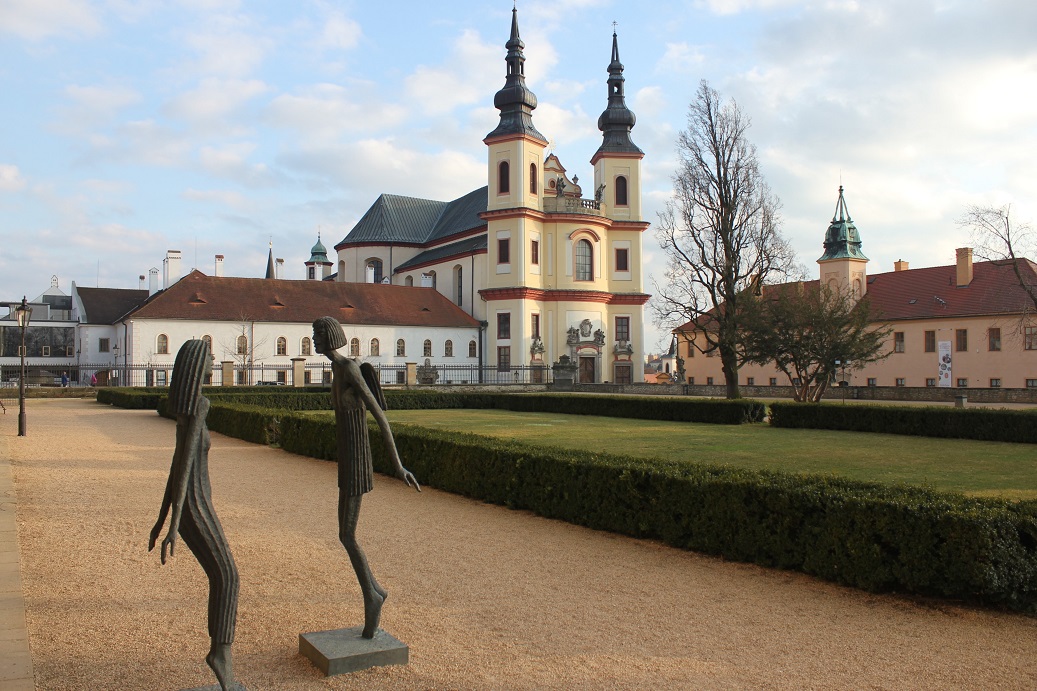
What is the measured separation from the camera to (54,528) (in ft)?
33.5

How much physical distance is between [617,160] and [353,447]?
5544cm

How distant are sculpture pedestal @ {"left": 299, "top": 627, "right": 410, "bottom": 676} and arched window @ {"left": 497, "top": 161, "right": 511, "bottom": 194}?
52.4 m

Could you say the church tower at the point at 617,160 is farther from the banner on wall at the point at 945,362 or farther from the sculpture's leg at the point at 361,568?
the sculpture's leg at the point at 361,568

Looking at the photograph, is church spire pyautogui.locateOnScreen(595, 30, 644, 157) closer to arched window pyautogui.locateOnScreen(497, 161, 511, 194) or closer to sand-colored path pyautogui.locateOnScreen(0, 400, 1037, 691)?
arched window pyautogui.locateOnScreen(497, 161, 511, 194)

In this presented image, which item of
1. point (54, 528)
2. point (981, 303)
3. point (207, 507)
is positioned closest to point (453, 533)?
point (54, 528)

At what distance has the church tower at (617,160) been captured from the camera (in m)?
58.9

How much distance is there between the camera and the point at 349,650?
5.75 meters

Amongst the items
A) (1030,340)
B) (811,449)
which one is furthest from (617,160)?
(811,449)

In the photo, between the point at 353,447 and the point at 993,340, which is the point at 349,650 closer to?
Answer: the point at 353,447

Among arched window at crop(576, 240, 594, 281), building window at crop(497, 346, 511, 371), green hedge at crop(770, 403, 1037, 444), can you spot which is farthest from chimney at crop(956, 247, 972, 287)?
green hedge at crop(770, 403, 1037, 444)

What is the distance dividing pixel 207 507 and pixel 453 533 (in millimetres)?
5659

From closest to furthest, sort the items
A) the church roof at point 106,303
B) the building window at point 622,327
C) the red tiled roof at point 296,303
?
the red tiled roof at point 296,303
the building window at point 622,327
the church roof at point 106,303

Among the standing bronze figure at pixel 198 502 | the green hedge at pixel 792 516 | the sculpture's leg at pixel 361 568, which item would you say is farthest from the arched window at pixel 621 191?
→ the standing bronze figure at pixel 198 502

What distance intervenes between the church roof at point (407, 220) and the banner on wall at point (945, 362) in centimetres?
3690
